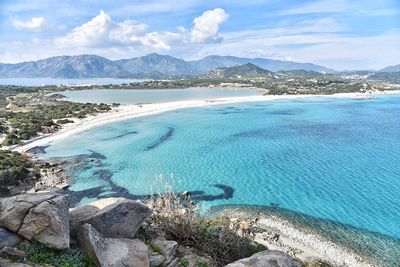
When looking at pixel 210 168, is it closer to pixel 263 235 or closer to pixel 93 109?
pixel 263 235

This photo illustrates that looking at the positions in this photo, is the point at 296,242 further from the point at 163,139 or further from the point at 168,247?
the point at 163,139

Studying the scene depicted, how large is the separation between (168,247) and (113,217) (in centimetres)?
239

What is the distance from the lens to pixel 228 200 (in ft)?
98.0

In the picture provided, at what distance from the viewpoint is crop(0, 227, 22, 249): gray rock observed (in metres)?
10.3

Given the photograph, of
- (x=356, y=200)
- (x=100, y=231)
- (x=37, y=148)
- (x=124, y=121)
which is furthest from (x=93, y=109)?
(x=100, y=231)

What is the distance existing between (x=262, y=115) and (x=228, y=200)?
61996 millimetres

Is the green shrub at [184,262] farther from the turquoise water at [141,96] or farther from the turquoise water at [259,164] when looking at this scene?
the turquoise water at [141,96]

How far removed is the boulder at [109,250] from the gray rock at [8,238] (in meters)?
1.87

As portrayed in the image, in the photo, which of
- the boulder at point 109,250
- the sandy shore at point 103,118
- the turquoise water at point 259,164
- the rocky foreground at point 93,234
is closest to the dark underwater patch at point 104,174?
the turquoise water at point 259,164

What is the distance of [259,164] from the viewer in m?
41.3

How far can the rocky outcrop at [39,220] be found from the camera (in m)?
10.5

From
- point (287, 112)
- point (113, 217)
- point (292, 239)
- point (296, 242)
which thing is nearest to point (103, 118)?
point (287, 112)

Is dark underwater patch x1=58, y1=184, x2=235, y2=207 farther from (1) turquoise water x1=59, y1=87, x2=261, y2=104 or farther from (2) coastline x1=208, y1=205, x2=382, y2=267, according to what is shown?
(1) turquoise water x1=59, y1=87, x2=261, y2=104

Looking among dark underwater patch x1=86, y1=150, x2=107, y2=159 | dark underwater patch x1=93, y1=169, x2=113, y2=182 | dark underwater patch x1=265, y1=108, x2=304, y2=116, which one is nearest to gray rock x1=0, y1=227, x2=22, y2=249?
dark underwater patch x1=93, y1=169, x2=113, y2=182
